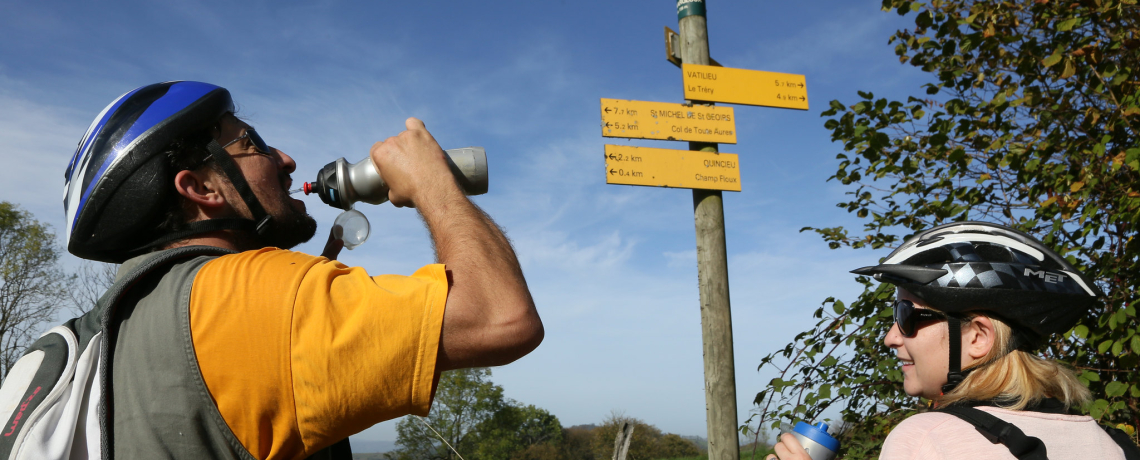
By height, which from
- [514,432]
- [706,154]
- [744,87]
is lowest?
[514,432]

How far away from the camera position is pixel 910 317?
1.90m

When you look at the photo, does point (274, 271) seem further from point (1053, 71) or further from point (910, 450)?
point (1053, 71)

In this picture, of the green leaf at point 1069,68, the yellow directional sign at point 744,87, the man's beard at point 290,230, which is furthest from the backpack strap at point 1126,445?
the yellow directional sign at point 744,87

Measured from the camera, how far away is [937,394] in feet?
5.93

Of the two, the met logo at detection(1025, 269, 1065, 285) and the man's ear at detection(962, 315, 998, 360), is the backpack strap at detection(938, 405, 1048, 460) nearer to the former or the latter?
the man's ear at detection(962, 315, 998, 360)

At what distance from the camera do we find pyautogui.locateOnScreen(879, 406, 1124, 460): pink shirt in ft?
4.79

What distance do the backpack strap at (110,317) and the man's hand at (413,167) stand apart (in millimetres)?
397

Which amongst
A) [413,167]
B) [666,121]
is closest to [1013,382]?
[413,167]

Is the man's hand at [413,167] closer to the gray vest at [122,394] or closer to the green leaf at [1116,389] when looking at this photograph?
the gray vest at [122,394]

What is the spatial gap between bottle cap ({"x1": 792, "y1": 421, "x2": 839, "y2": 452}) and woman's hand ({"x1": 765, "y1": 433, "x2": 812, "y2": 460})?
0.03m

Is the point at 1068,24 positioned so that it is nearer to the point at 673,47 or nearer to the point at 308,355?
the point at 673,47

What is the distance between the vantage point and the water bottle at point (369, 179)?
165 centimetres

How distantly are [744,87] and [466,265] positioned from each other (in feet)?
11.0

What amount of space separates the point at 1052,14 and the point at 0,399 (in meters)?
4.21
